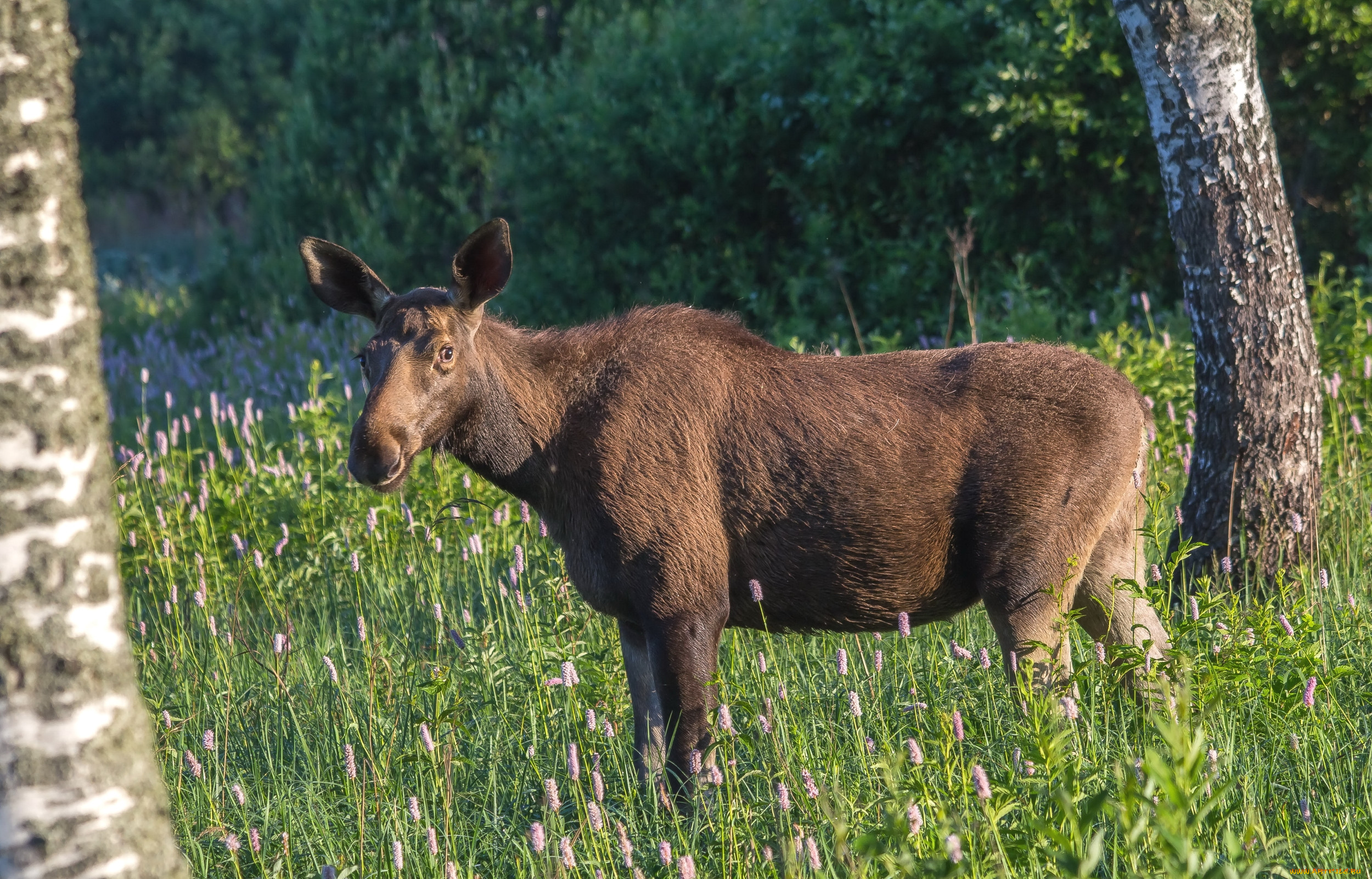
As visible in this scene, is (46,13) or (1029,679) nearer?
(46,13)

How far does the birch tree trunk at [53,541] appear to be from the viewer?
7.90 ft

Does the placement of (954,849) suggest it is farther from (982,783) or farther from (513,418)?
(513,418)

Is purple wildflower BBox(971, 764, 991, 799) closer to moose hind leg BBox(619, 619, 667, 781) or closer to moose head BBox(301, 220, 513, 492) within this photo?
moose hind leg BBox(619, 619, 667, 781)

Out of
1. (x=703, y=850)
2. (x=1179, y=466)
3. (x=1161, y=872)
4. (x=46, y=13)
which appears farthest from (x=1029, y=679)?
(x=1179, y=466)

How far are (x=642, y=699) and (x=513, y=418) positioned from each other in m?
1.28

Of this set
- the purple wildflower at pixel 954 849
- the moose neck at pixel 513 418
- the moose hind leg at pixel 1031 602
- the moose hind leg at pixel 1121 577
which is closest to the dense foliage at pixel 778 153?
the moose hind leg at pixel 1121 577

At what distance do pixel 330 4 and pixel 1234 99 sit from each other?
1541 centimetres

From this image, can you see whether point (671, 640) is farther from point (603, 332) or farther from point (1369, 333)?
point (1369, 333)

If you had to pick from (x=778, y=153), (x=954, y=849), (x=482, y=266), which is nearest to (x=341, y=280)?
(x=482, y=266)

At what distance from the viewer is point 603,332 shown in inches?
207

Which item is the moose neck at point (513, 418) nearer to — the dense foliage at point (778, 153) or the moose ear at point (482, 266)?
the moose ear at point (482, 266)

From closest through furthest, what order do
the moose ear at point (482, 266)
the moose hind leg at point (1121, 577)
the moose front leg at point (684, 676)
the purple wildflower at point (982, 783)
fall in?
the purple wildflower at point (982, 783), the moose front leg at point (684, 676), the moose ear at point (482, 266), the moose hind leg at point (1121, 577)

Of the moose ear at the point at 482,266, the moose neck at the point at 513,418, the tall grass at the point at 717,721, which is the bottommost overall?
the tall grass at the point at 717,721

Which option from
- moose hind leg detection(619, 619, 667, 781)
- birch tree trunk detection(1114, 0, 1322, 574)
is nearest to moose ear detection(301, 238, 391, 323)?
moose hind leg detection(619, 619, 667, 781)
